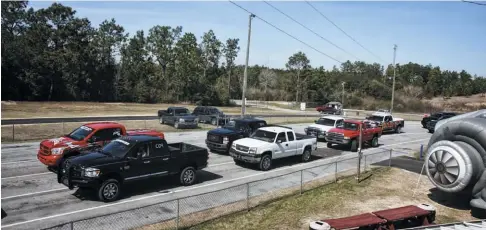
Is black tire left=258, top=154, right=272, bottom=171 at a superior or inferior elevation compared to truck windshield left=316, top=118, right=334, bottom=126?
inferior

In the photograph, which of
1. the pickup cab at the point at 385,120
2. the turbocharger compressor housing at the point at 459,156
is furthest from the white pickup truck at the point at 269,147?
the pickup cab at the point at 385,120

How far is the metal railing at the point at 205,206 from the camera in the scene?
35.4 feet

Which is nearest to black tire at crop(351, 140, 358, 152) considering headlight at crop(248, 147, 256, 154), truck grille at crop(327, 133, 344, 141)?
truck grille at crop(327, 133, 344, 141)

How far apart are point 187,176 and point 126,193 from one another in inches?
91.9

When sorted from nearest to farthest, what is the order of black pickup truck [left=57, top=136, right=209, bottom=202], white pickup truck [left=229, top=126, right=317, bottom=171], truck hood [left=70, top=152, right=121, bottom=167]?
black pickup truck [left=57, top=136, right=209, bottom=202], truck hood [left=70, top=152, right=121, bottom=167], white pickup truck [left=229, top=126, right=317, bottom=171]

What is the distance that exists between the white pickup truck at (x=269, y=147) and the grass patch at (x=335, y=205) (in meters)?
3.43

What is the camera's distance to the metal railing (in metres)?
10.8

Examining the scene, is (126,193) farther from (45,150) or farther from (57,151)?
(45,150)

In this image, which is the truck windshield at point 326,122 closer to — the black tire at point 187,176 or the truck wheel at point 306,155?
the truck wheel at point 306,155

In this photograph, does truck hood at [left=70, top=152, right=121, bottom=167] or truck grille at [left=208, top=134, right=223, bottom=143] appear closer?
truck hood at [left=70, top=152, right=121, bottom=167]

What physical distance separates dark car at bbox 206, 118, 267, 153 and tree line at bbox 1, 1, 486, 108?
166ft

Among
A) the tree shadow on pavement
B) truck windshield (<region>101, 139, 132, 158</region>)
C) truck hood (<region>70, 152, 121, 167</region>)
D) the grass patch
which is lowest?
the grass patch

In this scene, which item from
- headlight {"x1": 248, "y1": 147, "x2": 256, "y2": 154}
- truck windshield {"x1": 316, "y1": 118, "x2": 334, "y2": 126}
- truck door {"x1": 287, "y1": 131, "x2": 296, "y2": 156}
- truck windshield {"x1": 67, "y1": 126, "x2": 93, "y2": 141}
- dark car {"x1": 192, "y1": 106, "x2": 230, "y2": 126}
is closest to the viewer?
truck windshield {"x1": 67, "y1": 126, "x2": 93, "y2": 141}

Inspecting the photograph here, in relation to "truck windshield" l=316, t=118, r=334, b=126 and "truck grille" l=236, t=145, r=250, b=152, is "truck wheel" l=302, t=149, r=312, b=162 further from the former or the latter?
"truck windshield" l=316, t=118, r=334, b=126
